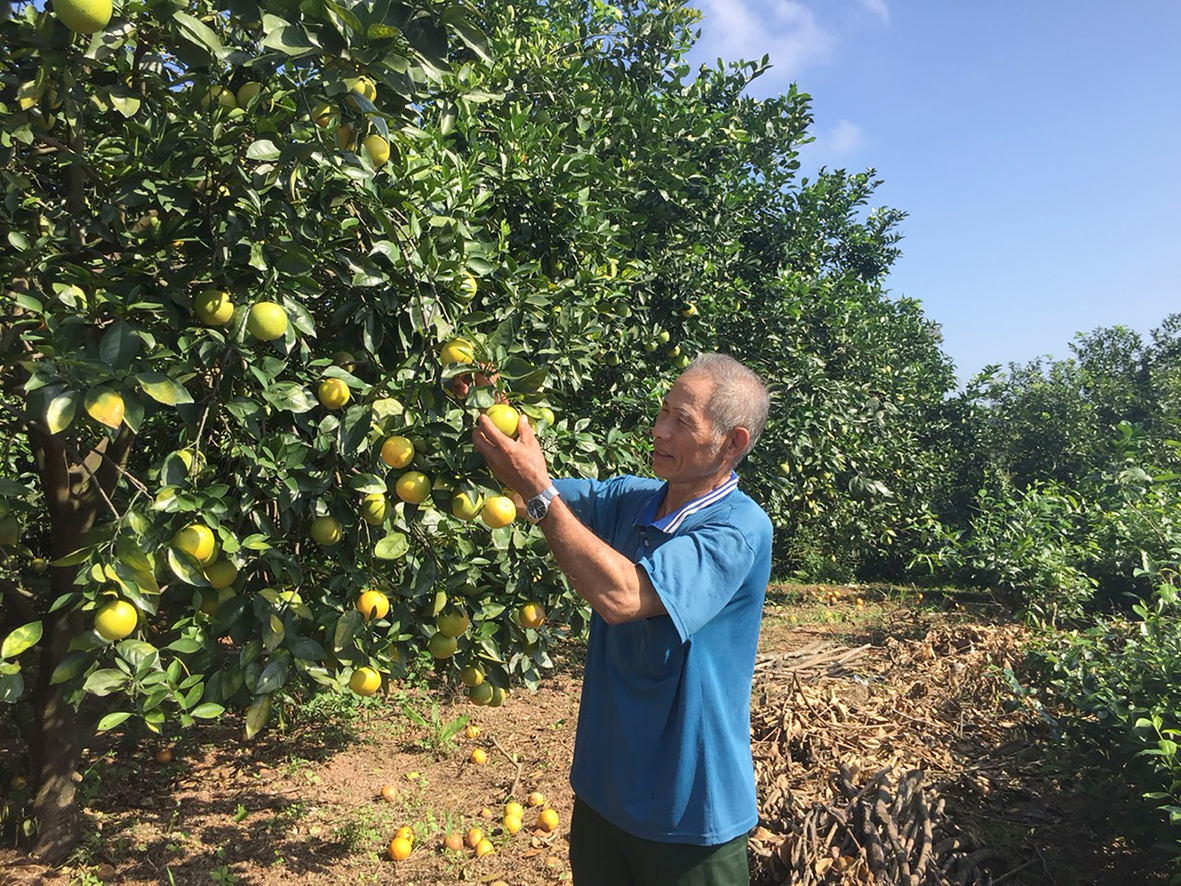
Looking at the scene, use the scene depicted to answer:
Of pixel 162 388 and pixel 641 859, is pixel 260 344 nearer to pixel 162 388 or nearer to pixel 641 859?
pixel 162 388

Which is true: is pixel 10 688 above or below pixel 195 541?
below

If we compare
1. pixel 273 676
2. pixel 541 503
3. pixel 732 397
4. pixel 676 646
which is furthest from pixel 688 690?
pixel 273 676

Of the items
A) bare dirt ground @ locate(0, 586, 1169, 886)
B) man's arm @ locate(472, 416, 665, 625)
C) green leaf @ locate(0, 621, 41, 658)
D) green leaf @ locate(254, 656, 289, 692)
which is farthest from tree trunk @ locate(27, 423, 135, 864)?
man's arm @ locate(472, 416, 665, 625)

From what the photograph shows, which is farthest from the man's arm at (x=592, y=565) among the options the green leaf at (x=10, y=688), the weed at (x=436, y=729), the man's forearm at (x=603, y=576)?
the weed at (x=436, y=729)

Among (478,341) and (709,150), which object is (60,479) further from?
(709,150)

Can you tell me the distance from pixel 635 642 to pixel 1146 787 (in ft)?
8.12

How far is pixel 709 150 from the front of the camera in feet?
20.4

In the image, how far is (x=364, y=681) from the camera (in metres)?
1.98

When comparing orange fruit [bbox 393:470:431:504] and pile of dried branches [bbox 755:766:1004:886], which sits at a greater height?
orange fruit [bbox 393:470:431:504]

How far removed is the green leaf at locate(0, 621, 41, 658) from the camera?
5.24 ft

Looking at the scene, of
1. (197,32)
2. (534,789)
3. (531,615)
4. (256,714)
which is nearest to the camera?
(197,32)

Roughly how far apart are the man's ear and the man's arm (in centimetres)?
46

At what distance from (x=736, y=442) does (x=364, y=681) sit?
115cm

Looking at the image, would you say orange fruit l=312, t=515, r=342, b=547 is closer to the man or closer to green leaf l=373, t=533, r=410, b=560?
green leaf l=373, t=533, r=410, b=560
